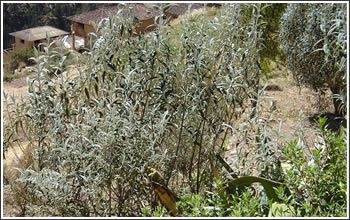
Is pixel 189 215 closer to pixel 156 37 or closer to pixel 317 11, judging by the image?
pixel 156 37

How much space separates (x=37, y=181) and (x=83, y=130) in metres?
0.39

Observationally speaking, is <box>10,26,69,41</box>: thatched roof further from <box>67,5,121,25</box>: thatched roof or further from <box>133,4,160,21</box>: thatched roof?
<box>133,4,160,21</box>: thatched roof

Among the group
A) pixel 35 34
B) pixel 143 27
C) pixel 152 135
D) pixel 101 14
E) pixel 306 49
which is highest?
pixel 101 14

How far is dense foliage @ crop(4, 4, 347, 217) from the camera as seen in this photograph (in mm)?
2357

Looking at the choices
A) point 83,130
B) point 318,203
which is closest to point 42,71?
point 83,130

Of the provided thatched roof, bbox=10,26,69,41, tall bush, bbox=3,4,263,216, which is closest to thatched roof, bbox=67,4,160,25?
tall bush, bbox=3,4,263,216

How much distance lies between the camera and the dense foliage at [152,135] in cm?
236

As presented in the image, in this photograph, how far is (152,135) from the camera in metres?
2.59

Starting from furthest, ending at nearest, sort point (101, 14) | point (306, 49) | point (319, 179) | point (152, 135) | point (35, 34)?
point (35, 34), point (306, 49), point (101, 14), point (152, 135), point (319, 179)

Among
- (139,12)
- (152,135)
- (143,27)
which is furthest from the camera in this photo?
(143,27)

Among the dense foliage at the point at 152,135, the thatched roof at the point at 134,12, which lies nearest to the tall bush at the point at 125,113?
the dense foliage at the point at 152,135

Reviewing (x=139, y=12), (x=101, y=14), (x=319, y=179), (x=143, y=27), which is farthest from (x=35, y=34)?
(x=319, y=179)

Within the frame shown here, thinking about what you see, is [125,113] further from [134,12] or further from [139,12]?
[139,12]

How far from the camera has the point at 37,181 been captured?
234 cm
